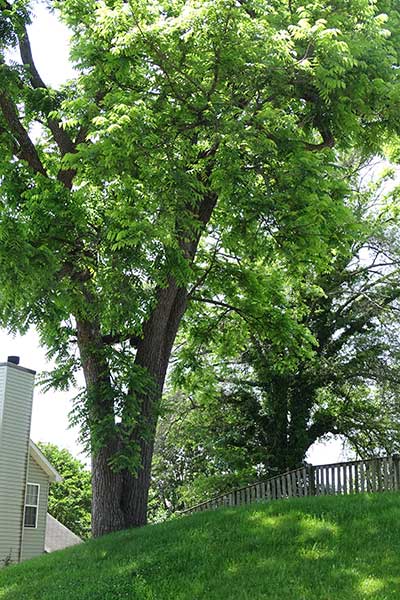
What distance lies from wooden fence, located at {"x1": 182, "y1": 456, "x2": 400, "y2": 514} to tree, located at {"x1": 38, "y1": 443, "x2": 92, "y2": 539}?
26377mm

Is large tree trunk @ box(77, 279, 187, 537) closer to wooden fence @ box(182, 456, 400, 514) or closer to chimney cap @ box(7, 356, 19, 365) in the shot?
wooden fence @ box(182, 456, 400, 514)

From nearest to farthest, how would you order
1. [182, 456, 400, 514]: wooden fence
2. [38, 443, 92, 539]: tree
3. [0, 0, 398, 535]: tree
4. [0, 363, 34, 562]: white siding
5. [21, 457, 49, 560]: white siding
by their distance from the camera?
[0, 0, 398, 535]: tree, [182, 456, 400, 514]: wooden fence, [0, 363, 34, 562]: white siding, [21, 457, 49, 560]: white siding, [38, 443, 92, 539]: tree

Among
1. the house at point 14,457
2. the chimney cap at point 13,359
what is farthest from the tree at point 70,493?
the chimney cap at point 13,359

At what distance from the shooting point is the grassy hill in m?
7.92

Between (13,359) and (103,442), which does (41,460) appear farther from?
(103,442)

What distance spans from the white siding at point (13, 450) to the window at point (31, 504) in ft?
7.33

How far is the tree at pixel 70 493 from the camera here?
43.4 meters

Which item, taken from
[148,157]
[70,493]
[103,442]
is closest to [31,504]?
[103,442]

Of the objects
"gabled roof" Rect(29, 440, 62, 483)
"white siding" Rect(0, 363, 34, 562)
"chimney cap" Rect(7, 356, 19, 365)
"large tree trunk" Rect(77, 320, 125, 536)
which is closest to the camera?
"large tree trunk" Rect(77, 320, 125, 536)

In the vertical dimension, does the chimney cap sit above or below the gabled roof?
above

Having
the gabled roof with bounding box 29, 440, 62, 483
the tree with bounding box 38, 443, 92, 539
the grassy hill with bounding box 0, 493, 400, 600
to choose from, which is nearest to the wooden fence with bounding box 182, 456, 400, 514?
the grassy hill with bounding box 0, 493, 400, 600

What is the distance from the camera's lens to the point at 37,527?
23656 mm

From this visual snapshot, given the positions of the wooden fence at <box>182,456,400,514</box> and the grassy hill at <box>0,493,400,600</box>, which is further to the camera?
the wooden fence at <box>182,456,400,514</box>

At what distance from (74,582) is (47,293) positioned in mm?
4078
